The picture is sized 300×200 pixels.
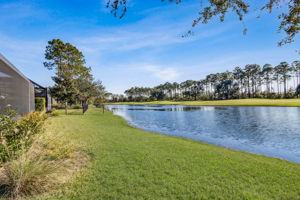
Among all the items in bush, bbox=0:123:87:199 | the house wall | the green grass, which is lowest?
the green grass

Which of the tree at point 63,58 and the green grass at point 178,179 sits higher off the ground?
the tree at point 63,58

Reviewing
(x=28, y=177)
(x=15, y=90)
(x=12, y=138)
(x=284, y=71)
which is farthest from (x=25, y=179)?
(x=284, y=71)

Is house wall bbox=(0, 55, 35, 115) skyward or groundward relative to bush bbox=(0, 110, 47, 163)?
skyward

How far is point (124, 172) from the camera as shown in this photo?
392 cm

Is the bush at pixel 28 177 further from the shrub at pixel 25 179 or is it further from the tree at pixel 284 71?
the tree at pixel 284 71

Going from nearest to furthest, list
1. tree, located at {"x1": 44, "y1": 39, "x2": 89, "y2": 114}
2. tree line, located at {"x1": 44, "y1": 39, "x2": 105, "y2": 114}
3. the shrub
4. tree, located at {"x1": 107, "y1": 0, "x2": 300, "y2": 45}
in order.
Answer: the shrub < tree, located at {"x1": 107, "y1": 0, "x2": 300, "y2": 45} < tree line, located at {"x1": 44, "y1": 39, "x2": 105, "y2": 114} < tree, located at {"x1": 44, "y1": 39, "x2": 89, "y2": 114}

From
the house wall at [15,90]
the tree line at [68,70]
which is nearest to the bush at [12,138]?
the house wall at [15,90]

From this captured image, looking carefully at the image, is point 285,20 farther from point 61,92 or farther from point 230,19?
point 61,92

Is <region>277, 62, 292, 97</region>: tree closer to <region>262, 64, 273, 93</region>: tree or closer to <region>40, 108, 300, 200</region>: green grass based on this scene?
<region>262, 64, 273, 93</region>: tree

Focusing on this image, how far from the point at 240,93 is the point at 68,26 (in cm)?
8967

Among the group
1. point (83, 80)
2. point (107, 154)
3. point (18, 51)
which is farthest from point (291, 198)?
point (83, 80)

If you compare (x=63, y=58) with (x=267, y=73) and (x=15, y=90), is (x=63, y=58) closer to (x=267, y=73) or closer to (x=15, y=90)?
(x=15, y=90)

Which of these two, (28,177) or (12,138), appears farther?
(12,138)

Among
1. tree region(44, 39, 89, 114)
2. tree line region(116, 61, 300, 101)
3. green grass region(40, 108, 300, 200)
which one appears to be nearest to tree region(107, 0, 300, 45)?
green grass region(40, 108, 300, 200)
